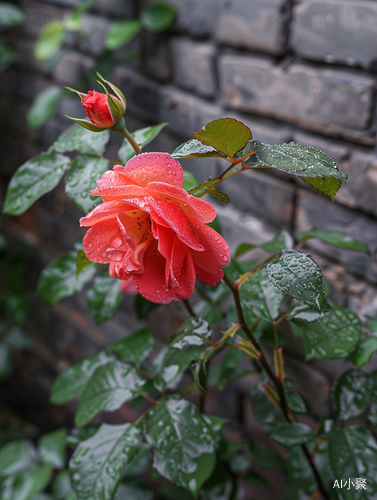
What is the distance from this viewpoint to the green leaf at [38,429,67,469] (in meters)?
0.97

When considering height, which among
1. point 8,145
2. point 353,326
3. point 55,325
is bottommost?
point 55,325

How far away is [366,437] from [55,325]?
1.27 meters

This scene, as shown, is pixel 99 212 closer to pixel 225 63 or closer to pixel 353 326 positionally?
pixel 353 326

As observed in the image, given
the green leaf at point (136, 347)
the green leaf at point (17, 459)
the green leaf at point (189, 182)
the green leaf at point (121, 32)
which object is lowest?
the green leaf at point (17, 459)

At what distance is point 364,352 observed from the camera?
565 mm

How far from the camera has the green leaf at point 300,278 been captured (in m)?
0.37

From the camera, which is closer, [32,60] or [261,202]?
[261,202]

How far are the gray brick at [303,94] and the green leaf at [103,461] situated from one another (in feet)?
1.72

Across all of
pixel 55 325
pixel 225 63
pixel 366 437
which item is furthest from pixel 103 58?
A: pixel 55 325

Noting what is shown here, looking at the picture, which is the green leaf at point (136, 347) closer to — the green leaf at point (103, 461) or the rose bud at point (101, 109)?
the green leaf at point (103, 461)

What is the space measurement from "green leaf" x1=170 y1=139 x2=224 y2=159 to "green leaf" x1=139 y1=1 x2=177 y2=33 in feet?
1.72

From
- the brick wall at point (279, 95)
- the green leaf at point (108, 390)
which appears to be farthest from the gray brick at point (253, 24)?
the green leaf at point (108, 390)

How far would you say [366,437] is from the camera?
55cm

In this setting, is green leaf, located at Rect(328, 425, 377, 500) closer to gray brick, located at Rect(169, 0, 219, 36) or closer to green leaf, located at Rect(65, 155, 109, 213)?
green leaf, located at Rect(65, 155, 109, 213)
